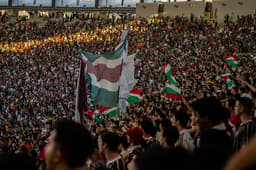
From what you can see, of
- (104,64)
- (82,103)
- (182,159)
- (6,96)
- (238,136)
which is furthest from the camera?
(6,96)

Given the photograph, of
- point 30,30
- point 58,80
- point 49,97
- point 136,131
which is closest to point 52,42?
point 30,30

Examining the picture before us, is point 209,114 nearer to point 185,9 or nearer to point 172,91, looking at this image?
point 172,91

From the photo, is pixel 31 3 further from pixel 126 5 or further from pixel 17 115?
pixel 17 115

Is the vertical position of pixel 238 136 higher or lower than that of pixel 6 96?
higher

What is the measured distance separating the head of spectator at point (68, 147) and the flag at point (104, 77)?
4.92 meters

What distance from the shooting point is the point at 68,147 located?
2.04 m

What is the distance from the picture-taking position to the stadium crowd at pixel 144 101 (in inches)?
81.5

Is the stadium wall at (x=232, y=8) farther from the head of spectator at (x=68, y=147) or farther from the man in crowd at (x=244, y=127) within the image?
the head of spectator at (x=68, y=147)

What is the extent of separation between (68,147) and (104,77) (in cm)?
531

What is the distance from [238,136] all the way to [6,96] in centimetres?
2165

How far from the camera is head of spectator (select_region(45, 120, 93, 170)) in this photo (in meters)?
1.99

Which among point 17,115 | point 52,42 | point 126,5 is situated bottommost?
point 17,115

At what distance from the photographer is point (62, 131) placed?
6.91 feet

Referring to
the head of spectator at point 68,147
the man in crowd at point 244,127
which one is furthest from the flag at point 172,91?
the head of spectator at point 68,147
